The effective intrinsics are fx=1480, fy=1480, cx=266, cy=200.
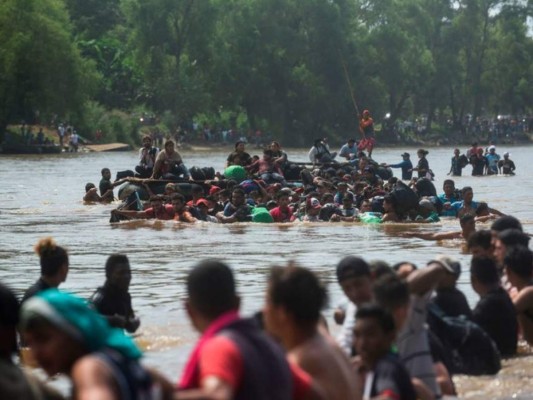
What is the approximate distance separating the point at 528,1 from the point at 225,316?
360 feet

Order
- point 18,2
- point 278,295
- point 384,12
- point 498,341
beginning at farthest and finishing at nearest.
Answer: point 384,12 < point 18,2 < point 498,341 < point 278,295

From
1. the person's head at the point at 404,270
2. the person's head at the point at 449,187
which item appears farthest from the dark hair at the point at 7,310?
the person's head at the point at 449,187

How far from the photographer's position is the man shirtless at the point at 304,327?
18.8 feet

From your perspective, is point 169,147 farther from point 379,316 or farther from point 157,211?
point 379,316

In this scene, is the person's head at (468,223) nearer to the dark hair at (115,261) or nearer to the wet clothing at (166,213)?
the dark hair at (115,261)

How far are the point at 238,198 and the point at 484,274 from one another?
1418 cm

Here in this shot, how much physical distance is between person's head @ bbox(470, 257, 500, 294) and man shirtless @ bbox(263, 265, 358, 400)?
4551 mm

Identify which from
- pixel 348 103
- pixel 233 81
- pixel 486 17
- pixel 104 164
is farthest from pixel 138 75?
pixel 104 164

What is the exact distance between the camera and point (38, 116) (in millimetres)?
78438

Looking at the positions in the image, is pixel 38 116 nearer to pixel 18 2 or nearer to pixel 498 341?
pixel 18 2

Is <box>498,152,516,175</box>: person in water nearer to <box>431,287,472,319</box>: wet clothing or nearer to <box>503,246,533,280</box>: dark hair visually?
<box>503,246,533,280</box>: dark hair

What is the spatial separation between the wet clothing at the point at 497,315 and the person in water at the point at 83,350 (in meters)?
5.75

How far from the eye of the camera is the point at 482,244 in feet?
35.0

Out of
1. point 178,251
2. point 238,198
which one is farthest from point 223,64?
point 178,251
